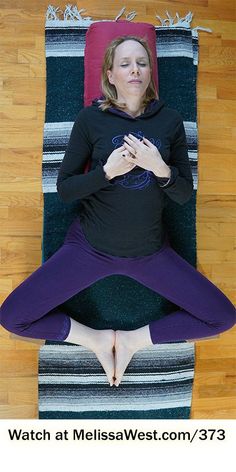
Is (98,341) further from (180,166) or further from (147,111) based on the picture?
(147,111)

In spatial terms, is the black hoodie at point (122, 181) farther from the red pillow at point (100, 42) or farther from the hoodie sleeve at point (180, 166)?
the red pillow at point (100, 42)

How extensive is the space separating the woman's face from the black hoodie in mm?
96

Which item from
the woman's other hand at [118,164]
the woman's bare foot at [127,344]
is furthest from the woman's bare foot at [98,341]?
the woman's other hand at [118,164]

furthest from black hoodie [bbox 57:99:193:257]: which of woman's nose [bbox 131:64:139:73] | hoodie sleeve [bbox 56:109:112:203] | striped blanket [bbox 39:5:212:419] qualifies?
striped blanket [bbox 39:5:212:419]

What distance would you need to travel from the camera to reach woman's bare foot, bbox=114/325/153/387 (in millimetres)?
1992

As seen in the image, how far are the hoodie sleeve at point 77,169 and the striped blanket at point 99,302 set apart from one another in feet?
1.06

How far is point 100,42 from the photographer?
2053mm

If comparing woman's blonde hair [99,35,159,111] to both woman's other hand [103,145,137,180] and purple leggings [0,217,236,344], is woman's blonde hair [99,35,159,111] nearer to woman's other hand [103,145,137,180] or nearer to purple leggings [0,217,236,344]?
woman's other hand [103,145,137,180]

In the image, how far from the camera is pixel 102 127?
69.5 inches

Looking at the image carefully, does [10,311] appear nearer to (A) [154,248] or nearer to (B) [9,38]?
(A) [154,248]

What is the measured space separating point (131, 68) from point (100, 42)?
0.45m

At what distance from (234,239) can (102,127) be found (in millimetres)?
840
